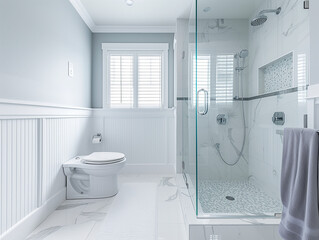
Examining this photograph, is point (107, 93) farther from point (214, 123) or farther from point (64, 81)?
point (214, 123)

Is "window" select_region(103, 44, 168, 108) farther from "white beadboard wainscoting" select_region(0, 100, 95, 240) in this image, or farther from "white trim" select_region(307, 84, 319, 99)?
"white trim" select_region(307, 84, 319, 99)

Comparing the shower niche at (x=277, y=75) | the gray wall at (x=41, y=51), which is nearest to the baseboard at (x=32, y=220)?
the gray wall at (x=41, y=51)

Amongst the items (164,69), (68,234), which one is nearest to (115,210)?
(68,234)

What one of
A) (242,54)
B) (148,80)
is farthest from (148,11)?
(242,54)

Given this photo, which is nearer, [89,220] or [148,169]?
[89,220]

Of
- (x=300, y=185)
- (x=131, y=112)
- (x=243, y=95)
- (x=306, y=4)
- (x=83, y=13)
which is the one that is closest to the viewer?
(x=300, y=185)

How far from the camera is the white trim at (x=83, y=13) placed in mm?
2454

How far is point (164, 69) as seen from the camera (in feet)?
10.4

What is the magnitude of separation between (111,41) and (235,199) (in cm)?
277

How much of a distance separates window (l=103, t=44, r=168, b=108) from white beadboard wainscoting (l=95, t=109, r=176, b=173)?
16 centimetres

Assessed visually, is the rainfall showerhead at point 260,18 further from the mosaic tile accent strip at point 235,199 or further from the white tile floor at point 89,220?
the white tile floor at point 89,220

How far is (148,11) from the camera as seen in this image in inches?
106

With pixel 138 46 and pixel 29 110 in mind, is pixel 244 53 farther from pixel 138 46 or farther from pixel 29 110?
pixel 29 110

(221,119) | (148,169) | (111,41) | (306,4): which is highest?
(111,41)
